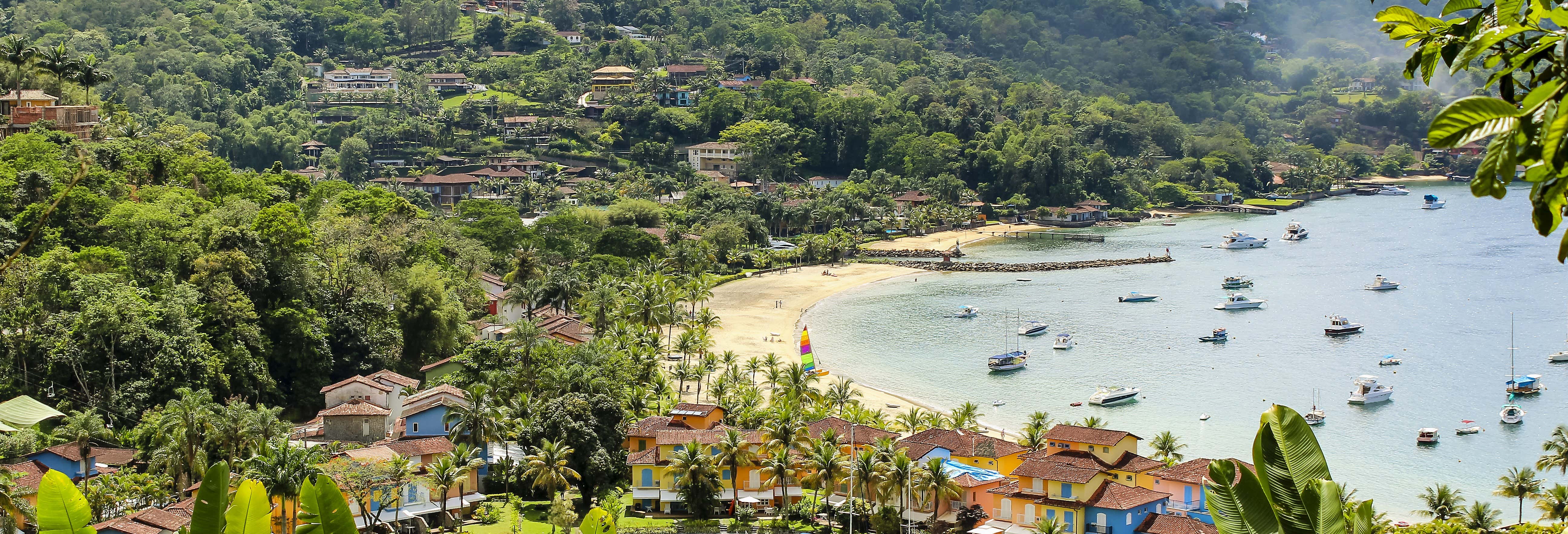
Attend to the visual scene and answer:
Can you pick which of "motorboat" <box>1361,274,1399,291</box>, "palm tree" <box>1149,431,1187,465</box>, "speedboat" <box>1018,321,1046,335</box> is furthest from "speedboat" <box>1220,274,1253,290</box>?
"palm tree" <box>1149,431,1187,465</box>

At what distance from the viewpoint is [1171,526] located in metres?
27.0

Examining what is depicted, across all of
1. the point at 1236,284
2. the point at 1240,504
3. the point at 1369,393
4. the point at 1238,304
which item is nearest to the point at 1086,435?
the point at 1369,393

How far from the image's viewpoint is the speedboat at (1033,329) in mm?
53312

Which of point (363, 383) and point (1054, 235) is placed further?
point (1054, 235)

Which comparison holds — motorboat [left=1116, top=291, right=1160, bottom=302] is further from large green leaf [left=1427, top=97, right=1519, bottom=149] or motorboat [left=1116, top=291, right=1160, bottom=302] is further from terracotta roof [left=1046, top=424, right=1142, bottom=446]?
large green leaf [left=1427, top=97, right=1519, bottom=149]

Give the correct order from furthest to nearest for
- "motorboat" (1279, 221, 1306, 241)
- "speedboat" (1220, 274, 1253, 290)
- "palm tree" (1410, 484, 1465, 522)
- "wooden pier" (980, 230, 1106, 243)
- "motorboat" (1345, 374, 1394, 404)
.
A: 1. "wooden pier" (980, 230, 1106, 243)
2. "motorboat" (1279, 221, 1306, 241)
3. "speedboat" (1220, 274, 1253, 290)
4. "motorboat" (1345, 374, 1394, 404)
5. "palm tree" (1410, 484, 1465, 522)

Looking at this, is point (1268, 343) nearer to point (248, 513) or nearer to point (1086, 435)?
point (1086, 435)

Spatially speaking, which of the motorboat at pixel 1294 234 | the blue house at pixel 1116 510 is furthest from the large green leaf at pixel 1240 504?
the motorboat at pixel 1294 234

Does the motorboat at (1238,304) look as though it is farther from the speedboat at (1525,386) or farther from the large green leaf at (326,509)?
the large green leaf at (326,509)

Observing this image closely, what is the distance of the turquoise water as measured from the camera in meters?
37.5

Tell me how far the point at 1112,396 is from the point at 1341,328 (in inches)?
612

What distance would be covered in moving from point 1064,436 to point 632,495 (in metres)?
10.0

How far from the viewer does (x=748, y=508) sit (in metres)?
29.6

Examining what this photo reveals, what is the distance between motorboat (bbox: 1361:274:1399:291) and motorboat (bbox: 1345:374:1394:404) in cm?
2168
